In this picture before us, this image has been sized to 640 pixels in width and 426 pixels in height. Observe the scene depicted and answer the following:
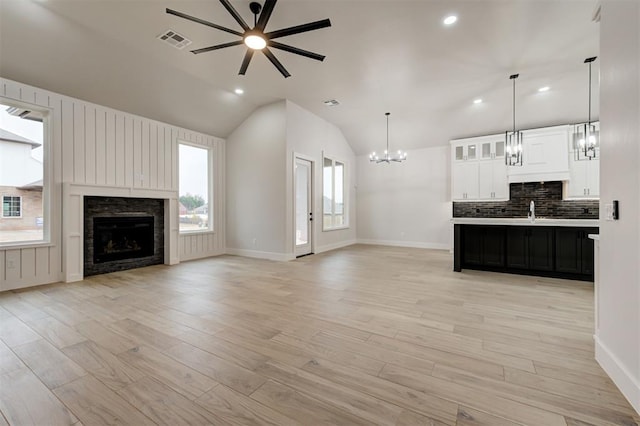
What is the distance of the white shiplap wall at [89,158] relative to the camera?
4.08 meters

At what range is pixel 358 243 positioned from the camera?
927 centimetres

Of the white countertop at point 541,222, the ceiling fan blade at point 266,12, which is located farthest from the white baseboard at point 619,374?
the ceiling fan blade at point 266,12

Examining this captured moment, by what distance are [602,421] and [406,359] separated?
1064 millimetres

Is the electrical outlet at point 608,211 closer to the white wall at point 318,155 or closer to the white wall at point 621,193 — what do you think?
the white wall at point 621,193

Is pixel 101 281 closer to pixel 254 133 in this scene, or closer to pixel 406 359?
pixel 254 133

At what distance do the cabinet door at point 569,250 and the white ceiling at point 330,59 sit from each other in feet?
9.51

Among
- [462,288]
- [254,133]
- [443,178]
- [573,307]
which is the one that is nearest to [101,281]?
[254,133]

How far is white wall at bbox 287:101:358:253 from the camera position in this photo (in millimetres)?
6230

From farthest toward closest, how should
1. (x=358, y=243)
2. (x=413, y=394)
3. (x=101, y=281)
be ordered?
(x=358, y=243) < (x=101, y=281) < (x=413, y=394)

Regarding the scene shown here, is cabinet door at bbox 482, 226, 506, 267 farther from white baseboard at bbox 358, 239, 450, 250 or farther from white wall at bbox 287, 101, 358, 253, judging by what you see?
white wall at bbox 287, 101, 358, 253

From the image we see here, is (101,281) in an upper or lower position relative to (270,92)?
lower

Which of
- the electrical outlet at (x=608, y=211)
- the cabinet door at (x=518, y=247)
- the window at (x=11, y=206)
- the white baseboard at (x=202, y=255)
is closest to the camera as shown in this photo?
the electrical outlet at (x=608, y=211)

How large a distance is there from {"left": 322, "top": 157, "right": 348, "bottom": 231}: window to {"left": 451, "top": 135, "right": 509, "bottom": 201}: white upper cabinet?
324cm

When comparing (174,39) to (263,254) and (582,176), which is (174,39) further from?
(582,176)
